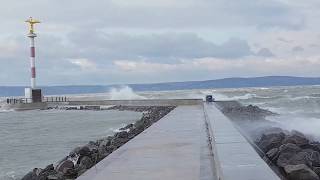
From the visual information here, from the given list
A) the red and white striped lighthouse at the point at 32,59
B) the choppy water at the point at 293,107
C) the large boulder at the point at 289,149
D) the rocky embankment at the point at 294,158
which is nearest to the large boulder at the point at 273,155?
the rocky embankment at the point at 294,158

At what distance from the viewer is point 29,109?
5412 cm

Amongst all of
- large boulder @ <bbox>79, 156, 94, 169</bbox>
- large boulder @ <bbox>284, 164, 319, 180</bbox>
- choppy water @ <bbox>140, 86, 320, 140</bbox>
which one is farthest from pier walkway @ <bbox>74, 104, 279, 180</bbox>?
choppy water @ <bbox>140, 86, 320, 140</bbox>

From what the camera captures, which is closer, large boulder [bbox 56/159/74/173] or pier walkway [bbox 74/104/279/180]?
pier walkway [bbox 74/104/279/180]

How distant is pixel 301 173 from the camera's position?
7.41 meters

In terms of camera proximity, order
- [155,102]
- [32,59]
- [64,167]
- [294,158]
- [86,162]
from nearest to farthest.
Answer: [294,158], [64,167], [86,162], [155,102], [32,59]

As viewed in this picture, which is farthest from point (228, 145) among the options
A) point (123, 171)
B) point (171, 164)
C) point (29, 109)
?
point (29, 109)

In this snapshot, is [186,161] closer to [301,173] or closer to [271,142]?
[301,173]

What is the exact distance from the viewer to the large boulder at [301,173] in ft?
23.8

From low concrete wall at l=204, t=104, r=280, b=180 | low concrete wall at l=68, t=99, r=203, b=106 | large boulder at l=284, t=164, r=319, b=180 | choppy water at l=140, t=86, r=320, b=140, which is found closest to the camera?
low concrete wall at l=204, t=104, r=280, b=180

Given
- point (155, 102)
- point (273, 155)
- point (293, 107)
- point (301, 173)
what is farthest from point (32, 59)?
point (301, 173)

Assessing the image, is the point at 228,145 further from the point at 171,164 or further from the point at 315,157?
the point at 315,157

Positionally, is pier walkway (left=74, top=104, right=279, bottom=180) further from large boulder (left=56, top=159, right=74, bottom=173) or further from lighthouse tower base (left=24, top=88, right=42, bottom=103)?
lighthouse tower base (left=24, top=88, right=42, bottom=103)

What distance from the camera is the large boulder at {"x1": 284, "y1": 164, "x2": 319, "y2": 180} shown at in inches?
285

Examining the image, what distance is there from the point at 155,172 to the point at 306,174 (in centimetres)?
204
